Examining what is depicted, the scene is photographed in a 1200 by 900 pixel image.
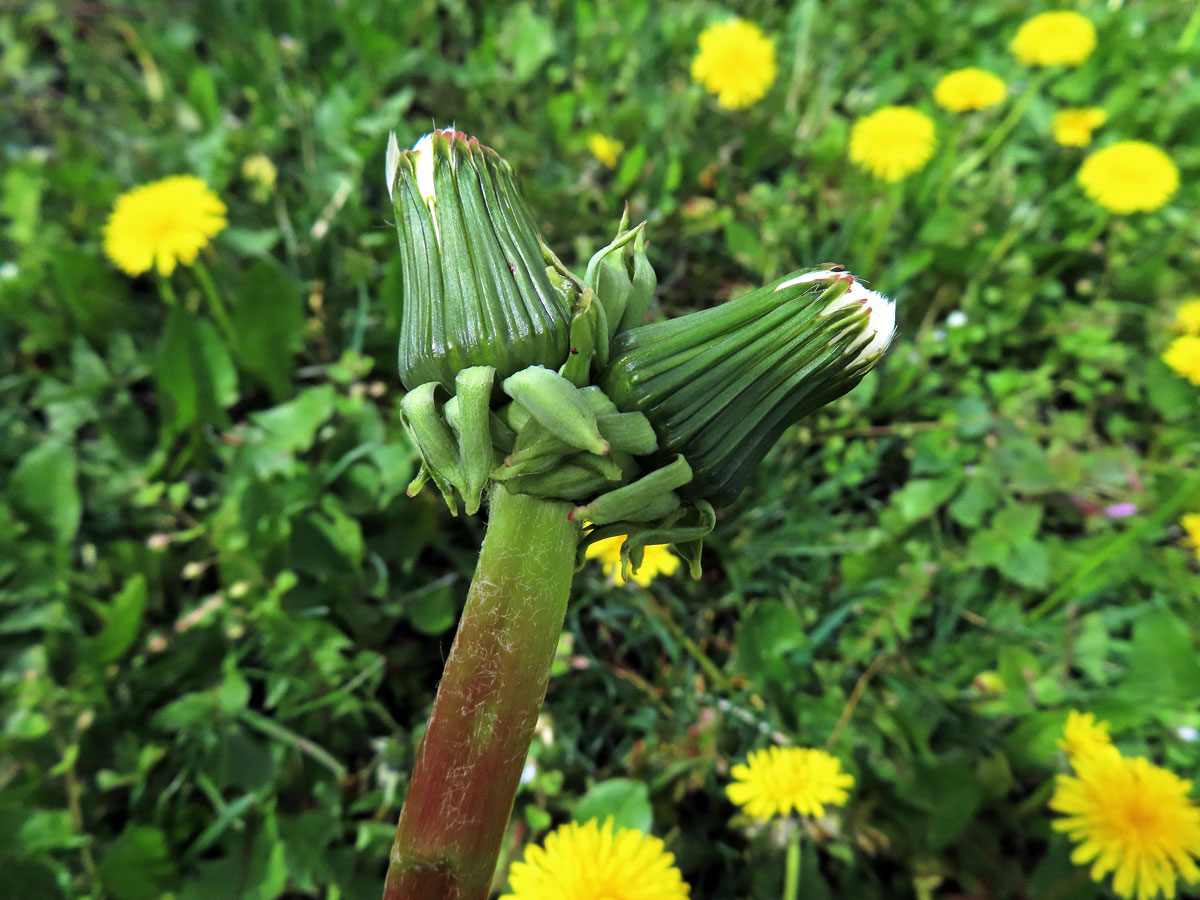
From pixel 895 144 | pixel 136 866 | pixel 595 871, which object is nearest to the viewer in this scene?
pixel 595 871

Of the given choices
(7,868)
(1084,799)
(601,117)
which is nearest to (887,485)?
(1084,799)

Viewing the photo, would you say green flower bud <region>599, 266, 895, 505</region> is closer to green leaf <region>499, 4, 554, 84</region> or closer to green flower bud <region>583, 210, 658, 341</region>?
green flower bud <region>583, 210, 658, 341</region>

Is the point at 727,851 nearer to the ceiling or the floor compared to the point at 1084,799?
nearer to the floor

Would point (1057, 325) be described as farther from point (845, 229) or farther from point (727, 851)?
point (727, 851)

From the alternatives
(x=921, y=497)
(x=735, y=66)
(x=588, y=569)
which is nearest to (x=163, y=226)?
(x=588, y=569)

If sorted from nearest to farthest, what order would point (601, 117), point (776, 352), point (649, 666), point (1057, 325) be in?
1. point (776, 352)
2. point (649, 666)
3. point (1057, 325)
4. point (601, 117)

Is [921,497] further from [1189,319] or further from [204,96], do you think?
[204,96]

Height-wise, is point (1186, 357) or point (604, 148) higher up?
point (604, 148)
